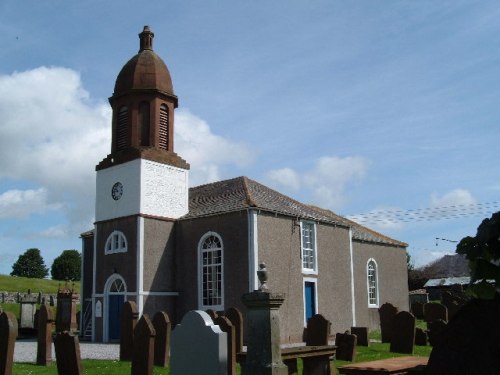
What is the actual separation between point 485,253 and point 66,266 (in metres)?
90.3

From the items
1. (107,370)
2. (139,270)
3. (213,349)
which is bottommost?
(107,370)

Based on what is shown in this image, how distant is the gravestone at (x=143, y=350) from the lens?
10.9 meters

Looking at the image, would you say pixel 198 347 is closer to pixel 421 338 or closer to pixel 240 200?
pixel 421 338

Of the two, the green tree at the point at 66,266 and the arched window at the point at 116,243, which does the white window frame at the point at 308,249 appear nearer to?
the arched window at the point at 116,243

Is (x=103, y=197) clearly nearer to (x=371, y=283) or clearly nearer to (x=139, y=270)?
(x=139, y=270)

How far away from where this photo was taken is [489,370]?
3.17m

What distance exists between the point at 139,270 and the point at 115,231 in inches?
103

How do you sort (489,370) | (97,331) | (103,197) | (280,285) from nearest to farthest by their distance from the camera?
(489,370) → (280,285) → (97,331) → (103,197)

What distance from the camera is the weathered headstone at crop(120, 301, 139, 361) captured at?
1537 centimetres

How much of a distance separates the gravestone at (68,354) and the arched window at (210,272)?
1238 cm

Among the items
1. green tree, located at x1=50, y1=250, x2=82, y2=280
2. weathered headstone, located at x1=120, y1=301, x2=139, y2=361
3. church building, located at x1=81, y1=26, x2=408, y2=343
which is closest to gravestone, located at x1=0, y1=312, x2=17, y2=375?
weathered headstone, located at x1=120, y1=301, x2=139, y2=361

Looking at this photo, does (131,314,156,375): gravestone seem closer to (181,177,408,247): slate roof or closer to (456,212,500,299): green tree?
(456,212,500,299): green tree

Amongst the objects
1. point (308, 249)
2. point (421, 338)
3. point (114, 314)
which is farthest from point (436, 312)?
point (114, 314)

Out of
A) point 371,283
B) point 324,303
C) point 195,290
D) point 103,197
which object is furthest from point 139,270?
point 371,283
